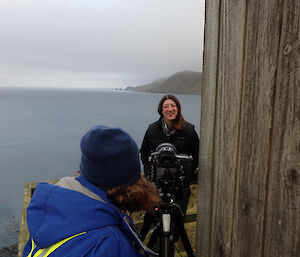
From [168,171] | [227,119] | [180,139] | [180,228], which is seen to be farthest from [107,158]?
[180,139]

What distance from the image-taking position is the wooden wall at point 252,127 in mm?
773

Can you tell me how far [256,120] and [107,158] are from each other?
1.82ft

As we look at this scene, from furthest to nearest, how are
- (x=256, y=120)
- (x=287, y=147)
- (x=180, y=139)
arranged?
(x=180, y=139) → (x=256, y=120) → (x=287, y=147)

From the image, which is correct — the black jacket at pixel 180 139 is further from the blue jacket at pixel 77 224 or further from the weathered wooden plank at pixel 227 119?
the blue jacket at pixel 77 224

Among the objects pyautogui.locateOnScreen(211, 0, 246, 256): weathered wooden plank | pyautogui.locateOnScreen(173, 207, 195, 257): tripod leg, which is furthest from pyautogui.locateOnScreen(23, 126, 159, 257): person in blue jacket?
pyautogui.locateOnScreen(173, 207, 195, 257): tripod leg

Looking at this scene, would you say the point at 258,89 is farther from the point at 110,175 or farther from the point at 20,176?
the point at 20,176

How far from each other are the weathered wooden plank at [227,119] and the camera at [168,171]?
1.29ft

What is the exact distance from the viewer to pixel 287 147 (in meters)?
0.78

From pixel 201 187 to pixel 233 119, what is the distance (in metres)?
0.47

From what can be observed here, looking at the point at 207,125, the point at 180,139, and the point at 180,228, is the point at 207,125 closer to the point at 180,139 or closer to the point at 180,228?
the point at 180,228

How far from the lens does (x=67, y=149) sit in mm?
38656

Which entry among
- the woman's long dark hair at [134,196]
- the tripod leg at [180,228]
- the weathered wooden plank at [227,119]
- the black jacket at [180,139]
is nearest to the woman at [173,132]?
the black jacket at [180,139]

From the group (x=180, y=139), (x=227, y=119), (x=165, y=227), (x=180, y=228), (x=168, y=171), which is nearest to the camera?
(x=227, y=119)

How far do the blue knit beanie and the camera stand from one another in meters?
0.60
